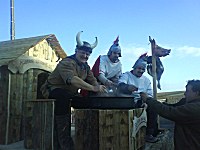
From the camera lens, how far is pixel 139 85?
5.48 metres

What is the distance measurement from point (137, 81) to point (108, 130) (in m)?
1.85

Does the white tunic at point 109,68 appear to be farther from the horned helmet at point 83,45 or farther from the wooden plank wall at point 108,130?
the wooden plank wall at point 108,130

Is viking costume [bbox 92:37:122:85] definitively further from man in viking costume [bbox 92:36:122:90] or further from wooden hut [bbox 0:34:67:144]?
wooden hut [bbox 0:34:67:144]

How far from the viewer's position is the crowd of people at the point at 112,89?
3.48 meters

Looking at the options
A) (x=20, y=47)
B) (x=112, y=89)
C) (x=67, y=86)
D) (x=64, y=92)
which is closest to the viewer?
(x=64, y=92)

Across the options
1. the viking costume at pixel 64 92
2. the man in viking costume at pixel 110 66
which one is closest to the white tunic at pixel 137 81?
the man in viking costume at pixel 110 66

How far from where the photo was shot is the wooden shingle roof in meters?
6.93

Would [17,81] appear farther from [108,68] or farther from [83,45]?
[83,45]

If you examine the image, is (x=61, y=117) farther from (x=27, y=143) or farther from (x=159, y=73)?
(x=159, y=73)

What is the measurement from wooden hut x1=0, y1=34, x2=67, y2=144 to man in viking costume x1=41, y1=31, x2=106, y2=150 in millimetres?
2217

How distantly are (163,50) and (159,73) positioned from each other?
0.50 metres

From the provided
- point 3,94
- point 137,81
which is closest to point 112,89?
point 137,81

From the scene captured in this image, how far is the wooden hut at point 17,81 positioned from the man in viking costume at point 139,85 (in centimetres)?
212

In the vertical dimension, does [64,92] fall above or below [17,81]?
below
